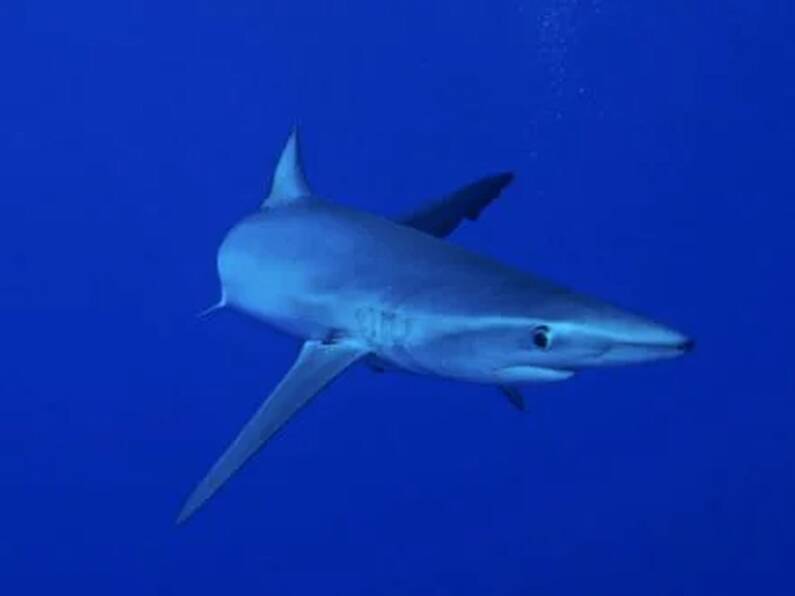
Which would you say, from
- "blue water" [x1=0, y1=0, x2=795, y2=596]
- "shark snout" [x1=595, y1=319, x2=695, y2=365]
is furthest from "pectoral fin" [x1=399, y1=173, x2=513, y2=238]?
"blue water" [x1=0, y1=0, x2=795, y2=596]

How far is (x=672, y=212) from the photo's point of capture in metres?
8.99

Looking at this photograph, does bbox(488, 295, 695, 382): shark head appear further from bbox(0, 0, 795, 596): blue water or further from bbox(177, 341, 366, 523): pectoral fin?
bbox(0, 0, 795, 596): blue water

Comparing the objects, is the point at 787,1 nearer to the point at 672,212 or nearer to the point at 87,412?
the point at 672,212

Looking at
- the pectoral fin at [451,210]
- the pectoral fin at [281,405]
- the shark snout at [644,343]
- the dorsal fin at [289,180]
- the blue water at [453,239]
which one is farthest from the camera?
the blue water at [453,239]

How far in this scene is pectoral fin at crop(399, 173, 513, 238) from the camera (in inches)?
154

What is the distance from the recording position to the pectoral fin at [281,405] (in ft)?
8.73

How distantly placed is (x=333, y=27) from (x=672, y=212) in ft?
11.5

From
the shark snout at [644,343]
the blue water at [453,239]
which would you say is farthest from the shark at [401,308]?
the blue water at [453,239]

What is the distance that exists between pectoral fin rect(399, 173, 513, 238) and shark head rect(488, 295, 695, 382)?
59.9 inches

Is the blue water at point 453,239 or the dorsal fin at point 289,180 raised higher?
the blue water at point 453,239

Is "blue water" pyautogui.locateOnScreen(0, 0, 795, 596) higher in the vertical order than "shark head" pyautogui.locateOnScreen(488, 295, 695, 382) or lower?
higher

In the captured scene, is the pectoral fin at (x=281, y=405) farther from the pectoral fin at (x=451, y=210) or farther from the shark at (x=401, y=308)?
the pectoral fin at (x=451, y=210)

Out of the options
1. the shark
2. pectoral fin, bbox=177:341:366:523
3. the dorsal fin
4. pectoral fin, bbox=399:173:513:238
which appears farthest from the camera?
the dorsal fin

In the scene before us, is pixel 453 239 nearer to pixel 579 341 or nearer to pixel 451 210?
pixel 451 210
